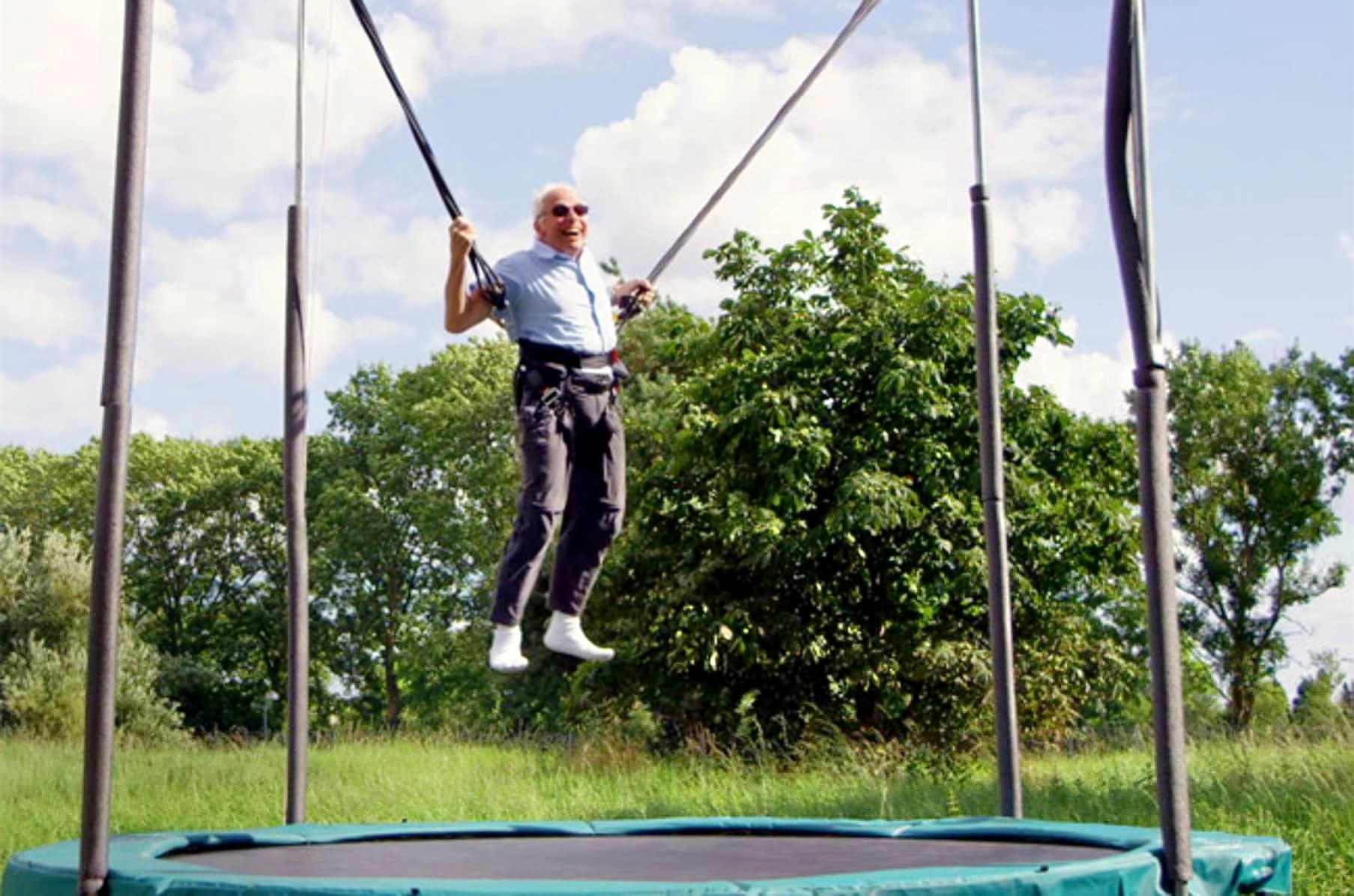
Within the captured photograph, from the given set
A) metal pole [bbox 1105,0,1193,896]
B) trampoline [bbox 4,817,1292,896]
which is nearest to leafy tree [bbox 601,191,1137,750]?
trampoline [bbox 4,817,1292,896]

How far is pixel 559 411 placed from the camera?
3.20m

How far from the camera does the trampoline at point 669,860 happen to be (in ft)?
6.87

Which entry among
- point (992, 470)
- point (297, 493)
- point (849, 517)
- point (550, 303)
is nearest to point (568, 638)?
point (550, 303)

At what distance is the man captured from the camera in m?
3.15

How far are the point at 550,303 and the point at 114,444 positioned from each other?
1.33 m

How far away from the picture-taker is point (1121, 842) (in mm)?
2861

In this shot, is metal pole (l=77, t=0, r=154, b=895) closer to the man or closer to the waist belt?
the man

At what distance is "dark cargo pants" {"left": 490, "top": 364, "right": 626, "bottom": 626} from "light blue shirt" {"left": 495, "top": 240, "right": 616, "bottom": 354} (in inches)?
3.1

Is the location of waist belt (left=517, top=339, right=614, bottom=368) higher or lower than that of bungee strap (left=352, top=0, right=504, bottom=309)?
lower

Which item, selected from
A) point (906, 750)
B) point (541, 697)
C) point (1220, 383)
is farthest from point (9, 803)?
point (1220, 383)

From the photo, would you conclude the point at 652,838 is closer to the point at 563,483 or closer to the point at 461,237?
the point at 563,483

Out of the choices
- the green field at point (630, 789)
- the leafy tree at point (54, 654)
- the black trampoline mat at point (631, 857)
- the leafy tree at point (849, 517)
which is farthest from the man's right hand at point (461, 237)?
the leafy tree at point (54, 654)

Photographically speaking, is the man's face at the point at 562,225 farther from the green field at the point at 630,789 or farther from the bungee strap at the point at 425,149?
the green field at the point at 630,789

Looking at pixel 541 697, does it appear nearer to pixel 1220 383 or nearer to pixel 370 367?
pixel 370 367
